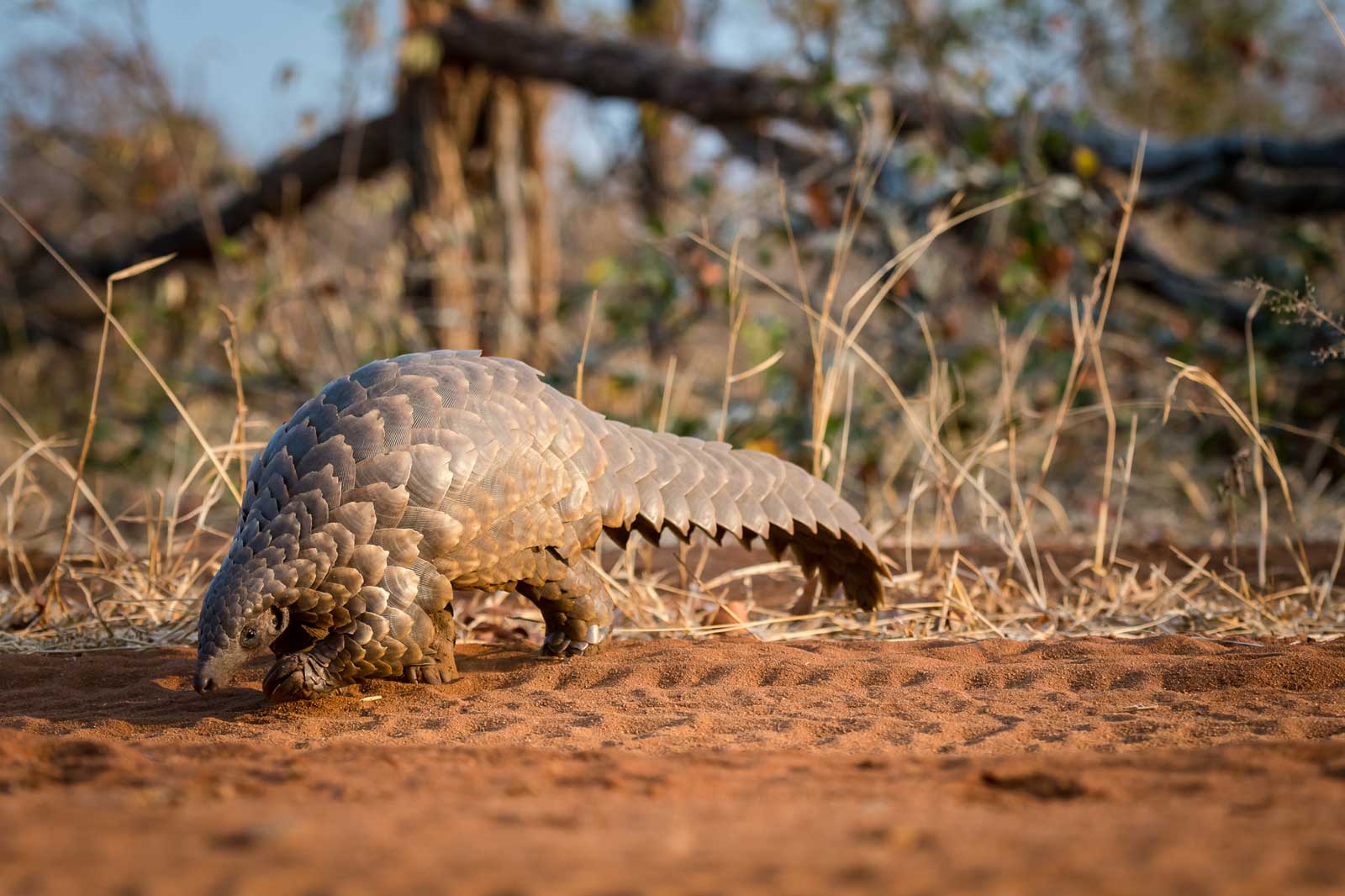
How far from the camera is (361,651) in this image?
256 cm

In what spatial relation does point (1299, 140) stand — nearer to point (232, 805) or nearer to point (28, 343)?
point (232, 805)

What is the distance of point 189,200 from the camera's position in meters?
10.8

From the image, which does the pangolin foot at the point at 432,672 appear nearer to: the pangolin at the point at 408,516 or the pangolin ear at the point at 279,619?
the pangolin at the point at 408,516

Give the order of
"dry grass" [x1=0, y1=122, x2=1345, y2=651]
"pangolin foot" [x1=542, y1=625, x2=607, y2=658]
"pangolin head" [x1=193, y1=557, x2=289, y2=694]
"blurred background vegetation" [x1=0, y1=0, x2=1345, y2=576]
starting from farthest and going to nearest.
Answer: "blurred background vegetation" [x1=0, y1=0, x2=1345, y2=576] → "dry grass" [x1=0, y1=122, x2=1345, y2=651] → "pangolin foot" [x1=542, y1=625, x2=607, y2=658] → "pangolin head" [x1=193, y1=557, x2=289, y2=694]

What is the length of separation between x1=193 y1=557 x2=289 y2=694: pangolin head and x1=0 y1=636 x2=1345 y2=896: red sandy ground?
14 cm

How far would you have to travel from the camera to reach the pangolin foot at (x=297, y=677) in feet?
8.44

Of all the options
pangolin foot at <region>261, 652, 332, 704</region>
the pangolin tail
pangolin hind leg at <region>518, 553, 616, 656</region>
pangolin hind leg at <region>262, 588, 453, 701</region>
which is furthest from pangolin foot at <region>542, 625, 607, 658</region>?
pangolin foot at <region>261, 652, 332, 704</region>

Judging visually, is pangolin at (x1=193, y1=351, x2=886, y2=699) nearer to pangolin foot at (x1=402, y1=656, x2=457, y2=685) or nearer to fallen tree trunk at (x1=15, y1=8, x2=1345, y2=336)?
pangolin foot at (x1=402, y1=656, x2=457, y2=685)

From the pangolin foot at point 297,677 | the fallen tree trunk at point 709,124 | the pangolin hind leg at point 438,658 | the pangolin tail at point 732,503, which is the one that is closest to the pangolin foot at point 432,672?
the pangolin hind leg at point 438,658

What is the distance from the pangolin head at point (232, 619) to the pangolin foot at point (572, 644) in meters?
0.79

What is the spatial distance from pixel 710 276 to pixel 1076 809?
4.29 meters

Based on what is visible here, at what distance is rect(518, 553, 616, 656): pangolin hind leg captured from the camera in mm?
Result: 2910

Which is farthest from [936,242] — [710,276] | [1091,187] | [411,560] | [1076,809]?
[1076,809]

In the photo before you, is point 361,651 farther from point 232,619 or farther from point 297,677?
point 232,619
